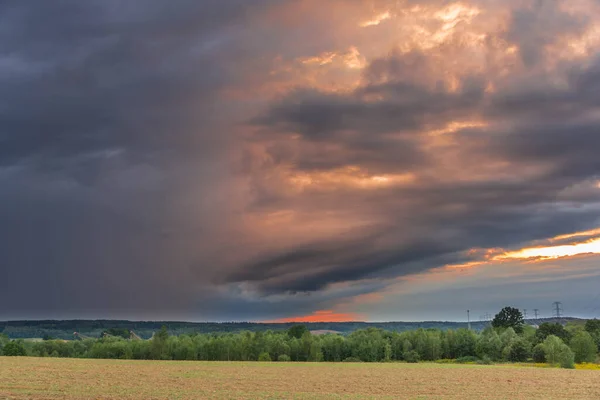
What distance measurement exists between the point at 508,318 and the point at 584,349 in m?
61.1

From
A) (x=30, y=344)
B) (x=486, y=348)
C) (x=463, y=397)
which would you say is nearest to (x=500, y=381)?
(x=463, y=397)

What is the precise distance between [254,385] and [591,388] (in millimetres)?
38817

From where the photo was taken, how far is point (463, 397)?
2156 inches

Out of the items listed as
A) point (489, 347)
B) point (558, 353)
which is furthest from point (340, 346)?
point (558, 353)

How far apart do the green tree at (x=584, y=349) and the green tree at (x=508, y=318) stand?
2201 inches

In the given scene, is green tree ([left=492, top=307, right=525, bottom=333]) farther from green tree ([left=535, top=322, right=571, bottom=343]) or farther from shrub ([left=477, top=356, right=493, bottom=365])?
shrub ([left=477, top=356, right=493, bottom=365])

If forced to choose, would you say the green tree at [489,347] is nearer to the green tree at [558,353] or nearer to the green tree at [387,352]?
the green tree at [558,353]

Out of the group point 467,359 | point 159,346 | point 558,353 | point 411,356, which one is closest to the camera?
point 558,353

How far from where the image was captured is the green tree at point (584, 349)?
130m

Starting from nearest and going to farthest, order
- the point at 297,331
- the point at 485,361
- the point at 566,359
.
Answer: the point at 566,359, the point at 485,361, the point at 297,331

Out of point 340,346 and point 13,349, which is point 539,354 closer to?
point 340,346

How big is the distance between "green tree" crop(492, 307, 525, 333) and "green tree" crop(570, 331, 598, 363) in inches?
2201

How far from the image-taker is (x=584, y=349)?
13050 centimetres

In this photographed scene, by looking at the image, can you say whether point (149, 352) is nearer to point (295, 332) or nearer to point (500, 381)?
point (295, 332)
